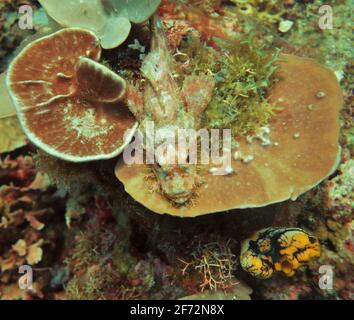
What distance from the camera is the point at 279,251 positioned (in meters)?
3.07

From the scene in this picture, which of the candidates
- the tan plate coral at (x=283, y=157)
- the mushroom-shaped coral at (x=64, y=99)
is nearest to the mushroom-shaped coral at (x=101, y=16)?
the mushroom-shaped coral at (x=64, y=99)

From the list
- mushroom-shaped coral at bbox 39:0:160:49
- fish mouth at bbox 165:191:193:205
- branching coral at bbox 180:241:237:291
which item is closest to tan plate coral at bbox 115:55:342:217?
fish mouth at bbox 165:191:193:205

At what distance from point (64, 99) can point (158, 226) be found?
1.61 meters

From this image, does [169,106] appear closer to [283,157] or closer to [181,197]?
[181,197]

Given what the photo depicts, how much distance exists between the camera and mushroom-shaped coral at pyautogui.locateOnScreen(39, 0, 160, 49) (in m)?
2.74

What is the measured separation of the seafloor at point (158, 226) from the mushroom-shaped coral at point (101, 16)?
247 millimetres

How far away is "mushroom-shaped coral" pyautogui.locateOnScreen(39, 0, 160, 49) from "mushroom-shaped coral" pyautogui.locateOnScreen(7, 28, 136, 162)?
0.60 ft

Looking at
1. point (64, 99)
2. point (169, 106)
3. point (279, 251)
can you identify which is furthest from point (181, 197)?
point (64, 99)

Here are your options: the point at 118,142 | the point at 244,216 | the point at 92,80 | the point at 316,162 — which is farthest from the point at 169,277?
the point at 92,80

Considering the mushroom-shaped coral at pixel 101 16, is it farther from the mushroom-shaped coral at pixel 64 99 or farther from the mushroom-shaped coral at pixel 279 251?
the mushroom-shaped coral at pixel 279 251

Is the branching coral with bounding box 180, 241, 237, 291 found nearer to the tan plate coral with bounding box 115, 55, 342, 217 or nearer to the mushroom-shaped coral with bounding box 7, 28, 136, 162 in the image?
the tan plate coral with bounding box 115, 55, 342, 217

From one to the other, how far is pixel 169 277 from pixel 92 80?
2346mm

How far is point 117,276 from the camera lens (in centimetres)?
404

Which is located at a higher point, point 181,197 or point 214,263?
point 181,197
